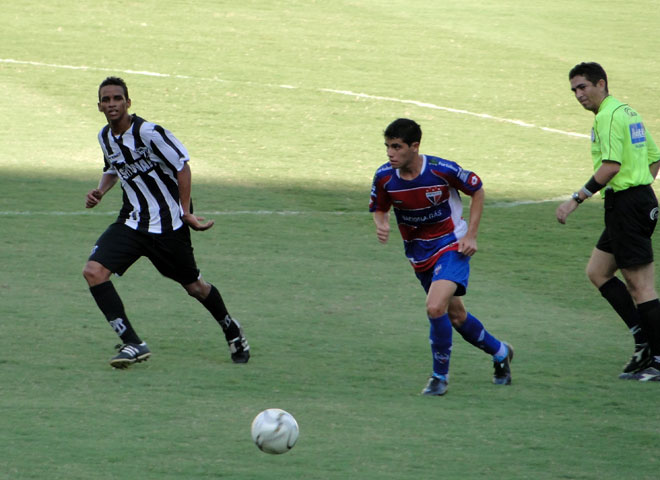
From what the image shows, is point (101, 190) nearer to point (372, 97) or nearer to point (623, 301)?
point (623, 301)

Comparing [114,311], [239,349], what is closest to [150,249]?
[114,311]

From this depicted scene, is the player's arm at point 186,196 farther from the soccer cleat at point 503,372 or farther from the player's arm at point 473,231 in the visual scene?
the soccer cleat at point 503,372

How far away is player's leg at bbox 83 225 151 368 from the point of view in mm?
7219

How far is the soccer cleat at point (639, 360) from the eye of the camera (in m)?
7.45

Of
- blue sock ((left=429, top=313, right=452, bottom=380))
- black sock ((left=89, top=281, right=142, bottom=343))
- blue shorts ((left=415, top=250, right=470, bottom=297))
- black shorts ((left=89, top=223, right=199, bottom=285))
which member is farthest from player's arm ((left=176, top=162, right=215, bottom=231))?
blue sock ((left=429, top=313, right=452, bottom=380))

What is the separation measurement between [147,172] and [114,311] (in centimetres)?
94

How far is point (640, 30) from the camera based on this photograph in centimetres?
2920

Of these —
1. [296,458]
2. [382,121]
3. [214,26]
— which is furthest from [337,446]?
[214,26]

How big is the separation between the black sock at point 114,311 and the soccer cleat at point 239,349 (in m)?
0.61

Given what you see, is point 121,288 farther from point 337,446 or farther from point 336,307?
point 337,446

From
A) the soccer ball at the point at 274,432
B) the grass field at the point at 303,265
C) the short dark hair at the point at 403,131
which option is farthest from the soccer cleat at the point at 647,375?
the soccer ball at the point at 274,432

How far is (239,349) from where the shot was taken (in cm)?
752

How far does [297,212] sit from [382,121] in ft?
21.8

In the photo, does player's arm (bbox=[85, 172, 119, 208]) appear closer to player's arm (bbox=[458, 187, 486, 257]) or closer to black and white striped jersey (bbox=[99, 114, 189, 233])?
black and white striped jersey (bbox=[99, 114, 189, 233])
